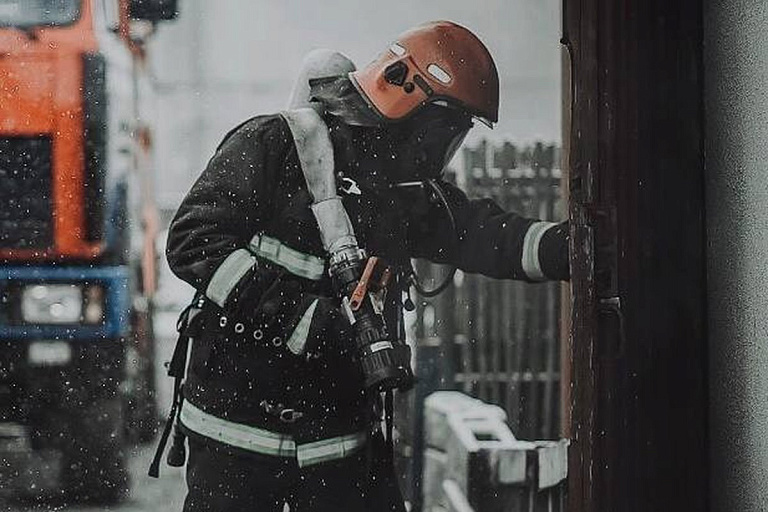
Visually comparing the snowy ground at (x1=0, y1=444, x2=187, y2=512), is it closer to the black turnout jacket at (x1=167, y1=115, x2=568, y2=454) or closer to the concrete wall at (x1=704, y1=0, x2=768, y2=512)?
the black turnout jacket at (x1=167, y1=115, x2=568, y2=454)

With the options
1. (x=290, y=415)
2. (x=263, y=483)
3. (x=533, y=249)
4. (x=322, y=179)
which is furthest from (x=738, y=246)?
(x=263, y=483)

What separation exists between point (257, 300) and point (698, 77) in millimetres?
1023

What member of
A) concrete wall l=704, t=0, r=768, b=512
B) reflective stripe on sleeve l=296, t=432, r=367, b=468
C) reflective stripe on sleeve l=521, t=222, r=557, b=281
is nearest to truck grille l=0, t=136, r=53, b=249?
reflective stripe on sleeve l=296, t=432, r=367, b=468

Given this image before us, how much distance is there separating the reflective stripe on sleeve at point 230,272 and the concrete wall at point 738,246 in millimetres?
968

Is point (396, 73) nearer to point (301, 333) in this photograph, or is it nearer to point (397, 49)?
point (397, 49)

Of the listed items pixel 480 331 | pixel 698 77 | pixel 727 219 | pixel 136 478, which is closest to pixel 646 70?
pixel 698 77

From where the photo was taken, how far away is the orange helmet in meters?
2.59

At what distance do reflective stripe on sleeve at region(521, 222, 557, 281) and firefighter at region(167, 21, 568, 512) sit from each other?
18cm

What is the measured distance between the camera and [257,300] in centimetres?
254

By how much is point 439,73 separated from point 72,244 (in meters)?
0.82

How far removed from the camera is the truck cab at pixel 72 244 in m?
2.62

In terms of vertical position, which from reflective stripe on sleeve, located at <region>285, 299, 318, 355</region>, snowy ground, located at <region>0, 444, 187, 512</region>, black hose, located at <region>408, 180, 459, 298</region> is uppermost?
black hose, located at <region>408, 180, 459, 298</region>

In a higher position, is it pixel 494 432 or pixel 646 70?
pixel 646 70

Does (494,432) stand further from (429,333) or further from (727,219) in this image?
(727,219)
